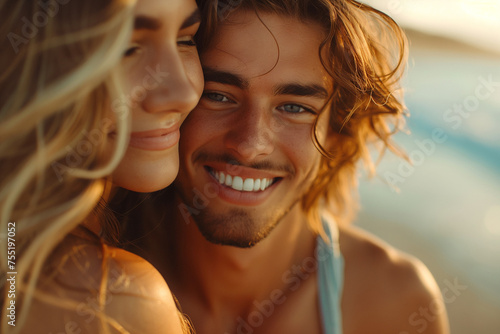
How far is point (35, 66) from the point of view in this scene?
1.53 metres

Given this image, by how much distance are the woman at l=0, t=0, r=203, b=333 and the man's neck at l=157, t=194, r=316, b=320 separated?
76cm

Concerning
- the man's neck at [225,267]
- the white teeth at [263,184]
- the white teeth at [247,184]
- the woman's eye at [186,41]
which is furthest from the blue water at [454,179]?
the woman's eye at [186,41]

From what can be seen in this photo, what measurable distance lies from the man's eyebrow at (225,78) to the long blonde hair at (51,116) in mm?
661

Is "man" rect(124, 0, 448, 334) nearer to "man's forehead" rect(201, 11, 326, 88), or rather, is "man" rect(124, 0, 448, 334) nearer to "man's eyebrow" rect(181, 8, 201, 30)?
"man's forehead" rect(201, 11, 326, 88)

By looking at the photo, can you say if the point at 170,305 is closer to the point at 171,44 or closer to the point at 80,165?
the point at 80,165

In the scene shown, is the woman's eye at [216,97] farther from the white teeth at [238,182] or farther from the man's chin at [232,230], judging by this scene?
the man's chin at [232,230]

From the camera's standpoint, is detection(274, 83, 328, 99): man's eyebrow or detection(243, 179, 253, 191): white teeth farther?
detection(243, 179, 253, 191): white teeth

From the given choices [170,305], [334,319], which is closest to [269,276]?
[334,319]

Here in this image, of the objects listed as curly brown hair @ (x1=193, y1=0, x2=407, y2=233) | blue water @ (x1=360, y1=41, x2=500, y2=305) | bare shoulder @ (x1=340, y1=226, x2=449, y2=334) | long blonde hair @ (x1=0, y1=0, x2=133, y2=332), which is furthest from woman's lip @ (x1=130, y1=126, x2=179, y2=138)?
blue water @ (x1=360, y1=41, x2=500, y2=305)

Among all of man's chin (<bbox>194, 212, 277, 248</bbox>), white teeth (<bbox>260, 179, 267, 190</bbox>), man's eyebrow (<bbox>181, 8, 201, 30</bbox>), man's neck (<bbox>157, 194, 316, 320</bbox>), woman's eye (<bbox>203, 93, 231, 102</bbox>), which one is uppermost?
man's eyebrow (<bbox>181, 8, 201, 30</bbox>)

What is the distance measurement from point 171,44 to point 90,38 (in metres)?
0.37

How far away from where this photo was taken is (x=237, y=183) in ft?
8.16

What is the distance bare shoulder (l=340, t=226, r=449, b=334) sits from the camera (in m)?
2.74

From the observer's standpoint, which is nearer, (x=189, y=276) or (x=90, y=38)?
(x=90, y=38)
